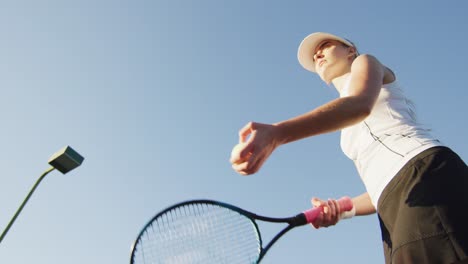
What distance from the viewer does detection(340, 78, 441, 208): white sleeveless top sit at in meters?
2.71

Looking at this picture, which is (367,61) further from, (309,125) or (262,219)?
(262,219)

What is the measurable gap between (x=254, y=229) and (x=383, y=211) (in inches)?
47.4

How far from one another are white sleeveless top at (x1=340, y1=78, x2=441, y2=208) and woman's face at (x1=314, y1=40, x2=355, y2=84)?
64 centimetres

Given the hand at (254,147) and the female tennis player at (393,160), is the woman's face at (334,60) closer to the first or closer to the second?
the female tennis player at (393,160)

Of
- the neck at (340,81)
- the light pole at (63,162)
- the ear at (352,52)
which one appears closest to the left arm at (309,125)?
the neck at (340,81)

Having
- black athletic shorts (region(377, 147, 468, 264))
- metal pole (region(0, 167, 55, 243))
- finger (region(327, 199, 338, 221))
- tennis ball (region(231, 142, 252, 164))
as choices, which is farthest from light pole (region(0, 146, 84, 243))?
black athletic shorts (region(377, 147, 468, 264))

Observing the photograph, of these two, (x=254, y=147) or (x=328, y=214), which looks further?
(x=328, y=214)

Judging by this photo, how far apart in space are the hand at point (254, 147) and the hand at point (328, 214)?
1732mm

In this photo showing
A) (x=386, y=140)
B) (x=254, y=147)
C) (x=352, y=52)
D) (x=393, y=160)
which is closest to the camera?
(x=254, y=147)

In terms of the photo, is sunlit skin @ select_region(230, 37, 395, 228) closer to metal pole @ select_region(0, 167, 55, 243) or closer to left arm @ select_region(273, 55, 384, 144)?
left arm @ select_region(273, 55, 384, 144)

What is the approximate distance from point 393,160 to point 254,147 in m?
1.12

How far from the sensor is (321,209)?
12.1ft

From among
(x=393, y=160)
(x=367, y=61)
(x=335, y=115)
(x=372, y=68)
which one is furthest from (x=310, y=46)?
(x=335, y=115)

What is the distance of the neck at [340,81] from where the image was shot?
3568 millimetres
